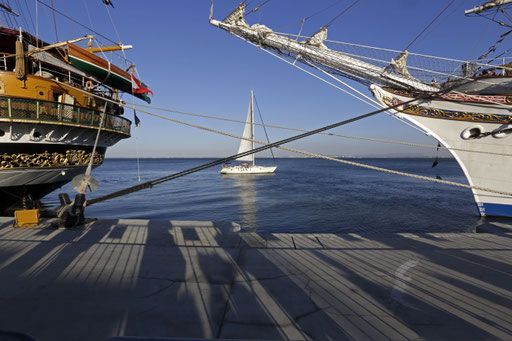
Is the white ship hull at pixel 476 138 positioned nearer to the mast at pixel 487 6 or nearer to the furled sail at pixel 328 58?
the furled sail at pixel 328 58

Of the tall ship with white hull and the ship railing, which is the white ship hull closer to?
the tall ship with white hull

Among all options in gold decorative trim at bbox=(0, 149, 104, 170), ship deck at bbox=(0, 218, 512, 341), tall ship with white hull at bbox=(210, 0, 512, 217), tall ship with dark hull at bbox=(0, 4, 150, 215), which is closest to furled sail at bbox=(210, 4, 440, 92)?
tall ship with white hull at bbox=(210, 0, 512, 217)

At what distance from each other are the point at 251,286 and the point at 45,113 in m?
10.4

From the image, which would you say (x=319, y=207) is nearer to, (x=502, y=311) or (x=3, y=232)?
(x=502, y=311)

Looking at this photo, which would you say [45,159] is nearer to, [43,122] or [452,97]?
[43,122]

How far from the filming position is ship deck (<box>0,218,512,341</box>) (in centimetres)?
271

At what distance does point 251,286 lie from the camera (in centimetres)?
365

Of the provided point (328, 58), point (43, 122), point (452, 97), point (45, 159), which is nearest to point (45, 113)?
point (43, 122)

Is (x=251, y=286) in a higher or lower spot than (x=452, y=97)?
lower

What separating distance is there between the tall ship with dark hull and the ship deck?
4718mm

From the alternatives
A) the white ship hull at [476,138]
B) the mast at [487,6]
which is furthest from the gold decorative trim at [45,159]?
the mast at [487,6]

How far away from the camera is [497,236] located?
6.25 meters

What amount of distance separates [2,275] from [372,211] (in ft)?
64.7

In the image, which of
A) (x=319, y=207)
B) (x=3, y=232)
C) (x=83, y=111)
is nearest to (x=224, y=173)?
(x=319, y=207)
